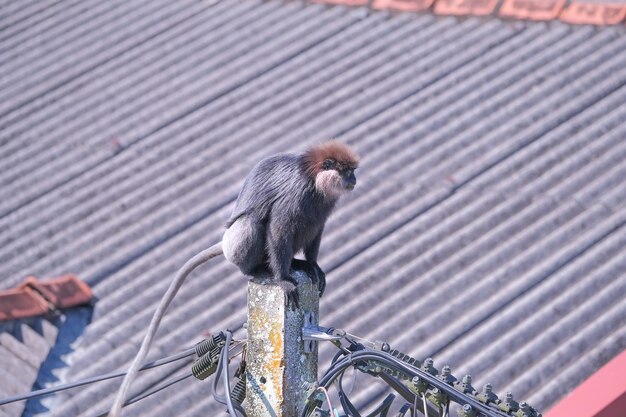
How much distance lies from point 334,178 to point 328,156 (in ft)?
0.29

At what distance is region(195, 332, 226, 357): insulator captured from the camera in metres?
3.96

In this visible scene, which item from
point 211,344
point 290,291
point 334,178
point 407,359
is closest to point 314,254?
point 334,178

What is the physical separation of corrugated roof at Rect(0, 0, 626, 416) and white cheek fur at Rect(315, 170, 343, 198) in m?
1.44

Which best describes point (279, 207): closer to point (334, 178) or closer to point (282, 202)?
point (282, 202)

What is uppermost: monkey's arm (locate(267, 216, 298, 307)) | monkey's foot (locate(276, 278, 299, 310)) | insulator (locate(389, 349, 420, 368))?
monkey's foot (locate(276, 278, 299, 310))

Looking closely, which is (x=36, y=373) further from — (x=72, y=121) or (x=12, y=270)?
(x=72, y=121)

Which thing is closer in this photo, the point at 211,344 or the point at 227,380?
the point at 227,380

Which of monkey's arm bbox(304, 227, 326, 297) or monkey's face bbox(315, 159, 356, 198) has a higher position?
monkey's face bbox(315, 159, 356, 198)

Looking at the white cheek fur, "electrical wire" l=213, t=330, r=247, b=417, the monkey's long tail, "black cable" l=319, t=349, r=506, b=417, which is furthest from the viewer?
the white cheek fur

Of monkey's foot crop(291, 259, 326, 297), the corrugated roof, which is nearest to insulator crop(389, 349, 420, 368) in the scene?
monkey's foot crop(291, 259, 326, 297)

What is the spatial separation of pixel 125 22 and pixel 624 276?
4423mm

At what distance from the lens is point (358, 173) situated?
649cm

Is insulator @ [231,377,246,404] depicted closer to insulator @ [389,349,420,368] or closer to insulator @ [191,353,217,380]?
insulator @ [191,353,217,380]

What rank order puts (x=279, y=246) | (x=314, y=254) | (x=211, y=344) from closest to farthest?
(x=211, y=344), (x=279, y=246), (x=314, y=254)
